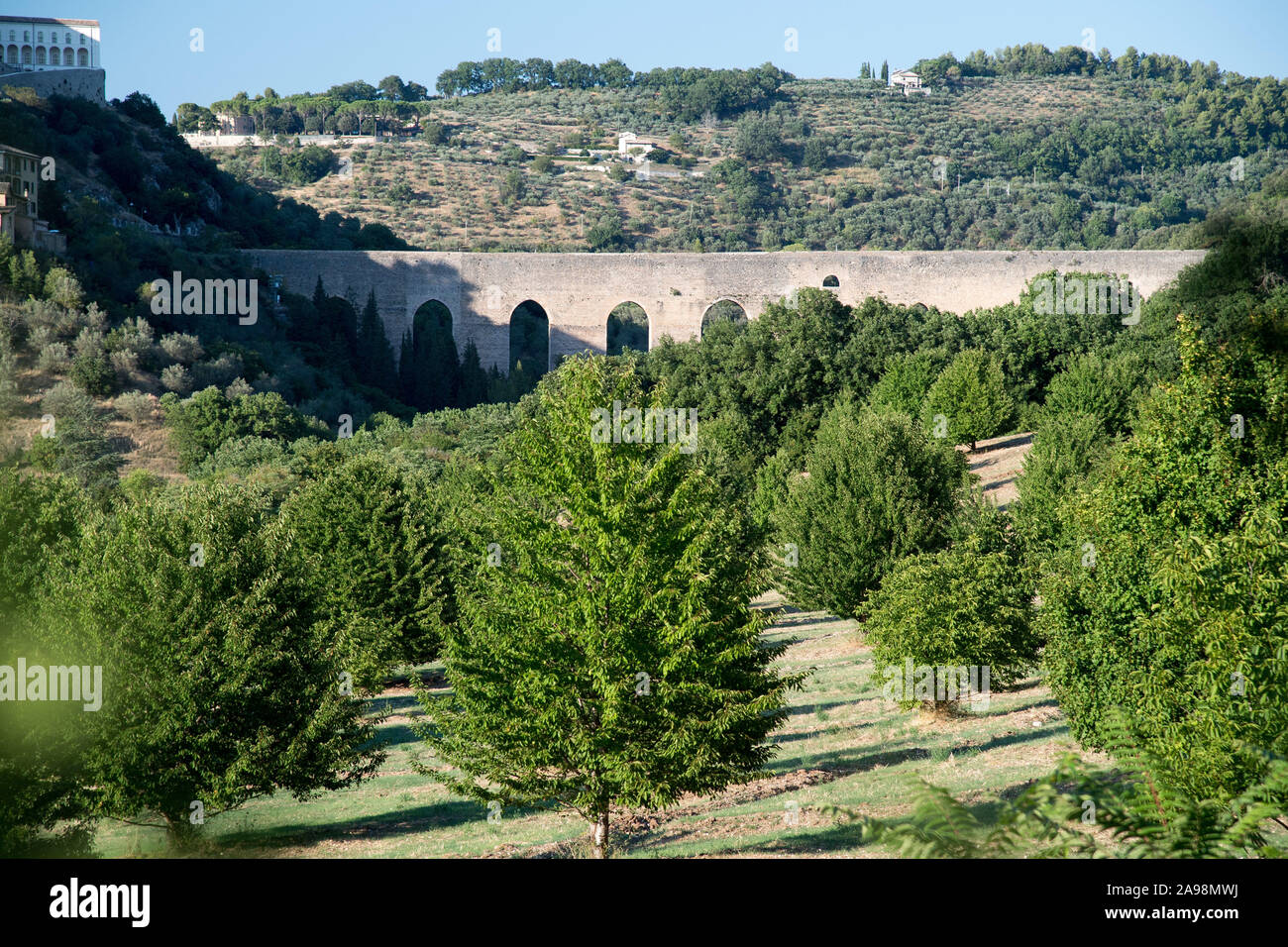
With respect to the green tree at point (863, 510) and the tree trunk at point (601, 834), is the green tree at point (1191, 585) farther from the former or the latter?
the green tree at point (863, 510)

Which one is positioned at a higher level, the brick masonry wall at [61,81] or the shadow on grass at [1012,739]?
the brick masonry wall at [61,81]

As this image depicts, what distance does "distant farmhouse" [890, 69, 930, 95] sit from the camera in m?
150

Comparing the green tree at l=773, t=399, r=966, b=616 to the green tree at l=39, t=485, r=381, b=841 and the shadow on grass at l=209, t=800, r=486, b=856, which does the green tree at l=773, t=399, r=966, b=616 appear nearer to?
the shadow on grass at l=209, t=800, r=486, b=856

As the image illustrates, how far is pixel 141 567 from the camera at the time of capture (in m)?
13.7

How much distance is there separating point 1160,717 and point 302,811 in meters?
11.1

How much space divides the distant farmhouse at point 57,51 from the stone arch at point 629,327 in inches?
1352

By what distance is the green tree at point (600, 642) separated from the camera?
11055 mm

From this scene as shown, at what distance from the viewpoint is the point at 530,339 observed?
74.0 m

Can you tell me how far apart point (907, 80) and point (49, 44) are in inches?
4133

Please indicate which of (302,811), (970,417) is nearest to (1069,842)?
(302,811)

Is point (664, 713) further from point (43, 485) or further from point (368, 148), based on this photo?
point (368, 148)

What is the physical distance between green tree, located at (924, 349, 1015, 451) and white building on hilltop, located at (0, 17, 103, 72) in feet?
198
